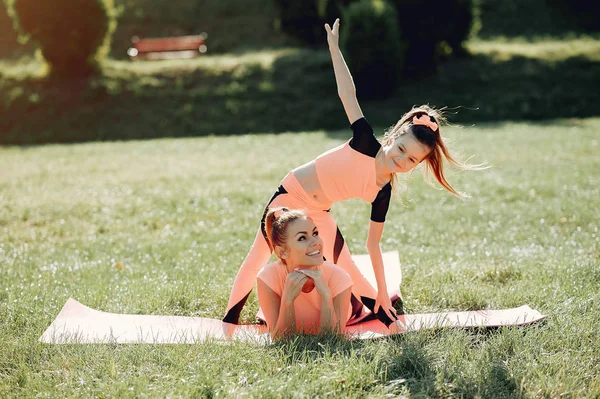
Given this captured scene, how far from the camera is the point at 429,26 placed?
1667cm

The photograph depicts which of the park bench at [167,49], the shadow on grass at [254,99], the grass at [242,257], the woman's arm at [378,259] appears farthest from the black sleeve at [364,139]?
the park bench at [167,49]

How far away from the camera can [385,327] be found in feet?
12.7

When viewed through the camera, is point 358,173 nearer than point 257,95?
Yes

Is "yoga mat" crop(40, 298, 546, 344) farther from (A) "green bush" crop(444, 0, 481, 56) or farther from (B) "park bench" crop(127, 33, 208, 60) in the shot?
(B) "park bench" crop(127, 33, 208, 60)

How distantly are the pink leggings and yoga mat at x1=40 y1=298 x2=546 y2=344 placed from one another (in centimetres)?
14

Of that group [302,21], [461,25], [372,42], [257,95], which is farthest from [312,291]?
[302,21]

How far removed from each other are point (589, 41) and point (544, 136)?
333 inches

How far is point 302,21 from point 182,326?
Answer: 56.2ft

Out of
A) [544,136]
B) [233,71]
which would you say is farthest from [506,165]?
[233,71]

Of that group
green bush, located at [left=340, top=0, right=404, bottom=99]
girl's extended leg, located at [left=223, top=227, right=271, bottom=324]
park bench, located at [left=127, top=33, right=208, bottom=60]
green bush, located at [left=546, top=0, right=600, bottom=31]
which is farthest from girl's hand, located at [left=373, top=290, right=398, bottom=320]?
green bush, located at [left=546, top=0, right=600, bottom=31]

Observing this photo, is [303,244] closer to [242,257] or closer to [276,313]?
[276,313]

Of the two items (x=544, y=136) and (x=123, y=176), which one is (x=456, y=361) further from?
(x=544, y=136)

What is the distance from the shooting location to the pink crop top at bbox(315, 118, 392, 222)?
12.5ft

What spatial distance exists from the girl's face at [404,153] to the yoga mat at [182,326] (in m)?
0.92
